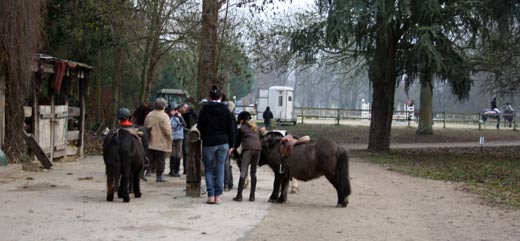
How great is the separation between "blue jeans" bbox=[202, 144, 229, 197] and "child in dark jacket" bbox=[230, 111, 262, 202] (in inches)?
21.3

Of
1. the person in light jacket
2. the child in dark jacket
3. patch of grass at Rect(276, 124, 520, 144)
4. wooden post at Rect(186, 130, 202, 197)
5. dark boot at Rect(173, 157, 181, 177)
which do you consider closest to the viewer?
the child in dark jacket

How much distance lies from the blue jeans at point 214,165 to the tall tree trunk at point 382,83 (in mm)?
14825

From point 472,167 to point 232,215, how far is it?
527 inches

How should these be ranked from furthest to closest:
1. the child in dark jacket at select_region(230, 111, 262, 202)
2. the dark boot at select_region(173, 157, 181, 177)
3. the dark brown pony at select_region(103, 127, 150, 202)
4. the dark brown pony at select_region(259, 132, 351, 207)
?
the dark boot at select_region(173, 157, 181, 177) → the child in dark jacket at select_region(230, 111, 262, 202) → the dark brown pony at select_region(259, 132, 351, 207) → the dark brown pony at select_region(103, 127, 150, 202)

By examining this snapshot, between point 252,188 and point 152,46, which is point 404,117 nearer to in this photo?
point 152,46

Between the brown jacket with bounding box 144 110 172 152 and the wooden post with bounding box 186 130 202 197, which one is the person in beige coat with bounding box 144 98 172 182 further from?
the wooden post with bounding box 186 130 202 197

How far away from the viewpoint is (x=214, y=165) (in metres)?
12.5

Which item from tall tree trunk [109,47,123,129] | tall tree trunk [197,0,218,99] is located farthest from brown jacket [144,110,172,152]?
tall tree trunk [109,47,123,129]

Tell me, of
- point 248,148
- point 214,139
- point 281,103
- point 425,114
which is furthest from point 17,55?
point 281,103

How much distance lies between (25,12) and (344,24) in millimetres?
12860

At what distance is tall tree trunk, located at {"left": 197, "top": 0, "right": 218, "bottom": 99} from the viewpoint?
1916cm

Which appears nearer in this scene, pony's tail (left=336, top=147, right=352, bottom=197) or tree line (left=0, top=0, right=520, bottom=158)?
pony's tail (left=336, top=147, right=352, bottom=197)

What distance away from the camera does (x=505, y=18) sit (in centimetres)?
2497

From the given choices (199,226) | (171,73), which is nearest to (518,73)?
(199,226)
